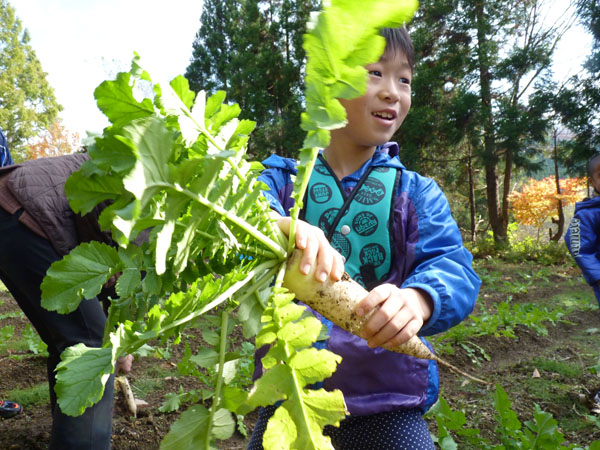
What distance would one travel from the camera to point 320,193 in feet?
4.97

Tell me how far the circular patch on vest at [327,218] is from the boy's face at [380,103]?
0.26 meters

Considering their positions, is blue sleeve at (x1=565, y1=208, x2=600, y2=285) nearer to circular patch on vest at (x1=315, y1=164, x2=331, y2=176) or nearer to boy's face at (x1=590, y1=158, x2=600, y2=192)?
boy's face at (x1=590, y1=158, x2=600, y2=192)

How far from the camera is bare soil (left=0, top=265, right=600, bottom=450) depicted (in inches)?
98.0

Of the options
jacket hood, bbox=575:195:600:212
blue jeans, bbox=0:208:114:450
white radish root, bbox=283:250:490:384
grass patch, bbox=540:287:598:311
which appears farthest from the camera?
grass patch, bbox=540:287:598:311

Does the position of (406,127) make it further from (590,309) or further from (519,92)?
(590,309)

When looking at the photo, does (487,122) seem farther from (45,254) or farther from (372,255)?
(45,254)

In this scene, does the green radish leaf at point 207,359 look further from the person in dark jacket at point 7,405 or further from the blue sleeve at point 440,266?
the person in dark jacket at point 7,405

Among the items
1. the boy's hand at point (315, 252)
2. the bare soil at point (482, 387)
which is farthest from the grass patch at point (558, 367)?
the boy's hand at point (315, 252)

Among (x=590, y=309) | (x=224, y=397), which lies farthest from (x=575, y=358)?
(x=224, y=397)

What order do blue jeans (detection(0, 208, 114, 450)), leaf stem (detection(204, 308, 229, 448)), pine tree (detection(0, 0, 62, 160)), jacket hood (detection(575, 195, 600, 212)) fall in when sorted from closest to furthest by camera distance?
leaf stem (detection(204, 308, 229, 448))
blue jeans (detection(0, 208, 114, 450))
jacket hood (detection(575, 195, 600, 212))
pine tree (detection(0, 0, 62, 160))

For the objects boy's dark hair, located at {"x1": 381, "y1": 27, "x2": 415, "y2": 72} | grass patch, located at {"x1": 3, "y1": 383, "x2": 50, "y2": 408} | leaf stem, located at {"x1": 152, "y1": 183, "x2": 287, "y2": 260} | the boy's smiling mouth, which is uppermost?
boy's dark hair, located at {"x1": 381, "y1": 27, "x2": 415, "y2": 72}

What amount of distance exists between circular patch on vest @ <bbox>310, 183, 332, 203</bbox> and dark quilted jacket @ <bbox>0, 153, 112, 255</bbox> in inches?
38.6

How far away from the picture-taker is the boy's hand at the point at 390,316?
951 millimetres

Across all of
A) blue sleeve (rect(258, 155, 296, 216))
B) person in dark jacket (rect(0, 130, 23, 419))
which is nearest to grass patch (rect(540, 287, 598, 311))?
blue sleeve (rect(258, 155, 296, 216))
